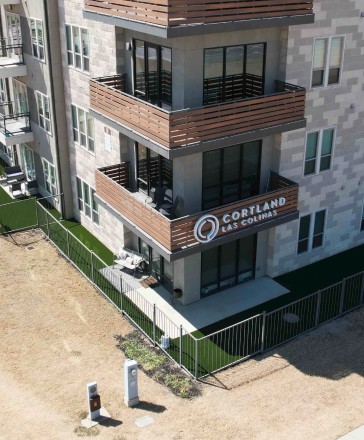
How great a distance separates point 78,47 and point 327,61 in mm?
10799

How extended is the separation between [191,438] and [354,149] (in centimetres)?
1439

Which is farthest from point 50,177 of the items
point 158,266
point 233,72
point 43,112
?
point 233,72

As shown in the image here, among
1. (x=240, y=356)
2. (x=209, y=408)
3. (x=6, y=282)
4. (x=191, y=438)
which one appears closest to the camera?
(x=191, y=438)

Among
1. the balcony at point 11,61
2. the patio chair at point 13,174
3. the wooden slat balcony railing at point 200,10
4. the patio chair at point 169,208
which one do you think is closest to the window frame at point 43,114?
the balcony at point 11,61

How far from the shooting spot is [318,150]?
76.8 ft

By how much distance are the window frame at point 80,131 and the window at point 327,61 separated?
32.8ft

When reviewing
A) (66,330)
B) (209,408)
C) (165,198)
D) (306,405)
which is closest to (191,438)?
(209,408)

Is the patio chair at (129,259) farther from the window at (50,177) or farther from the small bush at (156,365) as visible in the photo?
the window at (50,177)

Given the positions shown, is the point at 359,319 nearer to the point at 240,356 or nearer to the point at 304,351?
the point at 304,351

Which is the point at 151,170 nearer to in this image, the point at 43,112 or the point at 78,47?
the point at 78,47

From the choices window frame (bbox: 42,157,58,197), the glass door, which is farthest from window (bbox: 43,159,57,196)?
the glass door

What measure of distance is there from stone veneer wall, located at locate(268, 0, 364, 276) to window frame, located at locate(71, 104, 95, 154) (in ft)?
29.8

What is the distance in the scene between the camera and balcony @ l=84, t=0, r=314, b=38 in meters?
16.4

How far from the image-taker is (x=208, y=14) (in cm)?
1681
